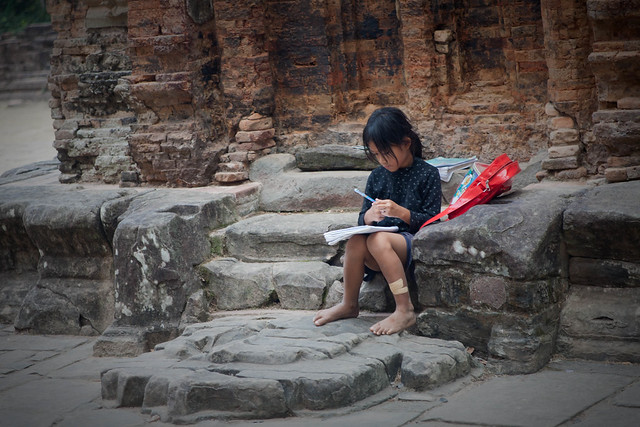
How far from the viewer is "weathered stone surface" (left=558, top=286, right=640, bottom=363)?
4.42 meters

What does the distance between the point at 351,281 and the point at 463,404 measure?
1120mm

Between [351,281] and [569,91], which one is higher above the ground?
[569,91]

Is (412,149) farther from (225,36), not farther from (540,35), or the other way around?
(225,36)

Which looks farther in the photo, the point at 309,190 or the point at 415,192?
the point at 309,190

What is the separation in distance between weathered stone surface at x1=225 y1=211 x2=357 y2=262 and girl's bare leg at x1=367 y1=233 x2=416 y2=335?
1.05 m

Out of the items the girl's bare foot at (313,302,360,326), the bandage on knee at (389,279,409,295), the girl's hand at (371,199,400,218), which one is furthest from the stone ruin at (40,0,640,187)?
the girl's bare foot at (313,302,360,326)

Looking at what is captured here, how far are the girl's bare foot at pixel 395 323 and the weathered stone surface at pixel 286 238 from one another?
1158mm

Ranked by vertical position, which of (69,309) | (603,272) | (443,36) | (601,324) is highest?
(443,36)

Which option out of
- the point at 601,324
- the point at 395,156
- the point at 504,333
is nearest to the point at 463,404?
the point at 504,333

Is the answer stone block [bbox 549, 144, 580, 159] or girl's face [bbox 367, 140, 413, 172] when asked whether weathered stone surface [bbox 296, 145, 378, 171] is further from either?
girl's face [bbox 367, 140, 413, 172]

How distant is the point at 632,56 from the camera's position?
5020 millimetres

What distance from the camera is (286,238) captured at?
591 centimetres

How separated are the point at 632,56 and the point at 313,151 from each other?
8.85 feet

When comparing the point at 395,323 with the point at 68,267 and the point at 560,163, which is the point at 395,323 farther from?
the point at 68,267
